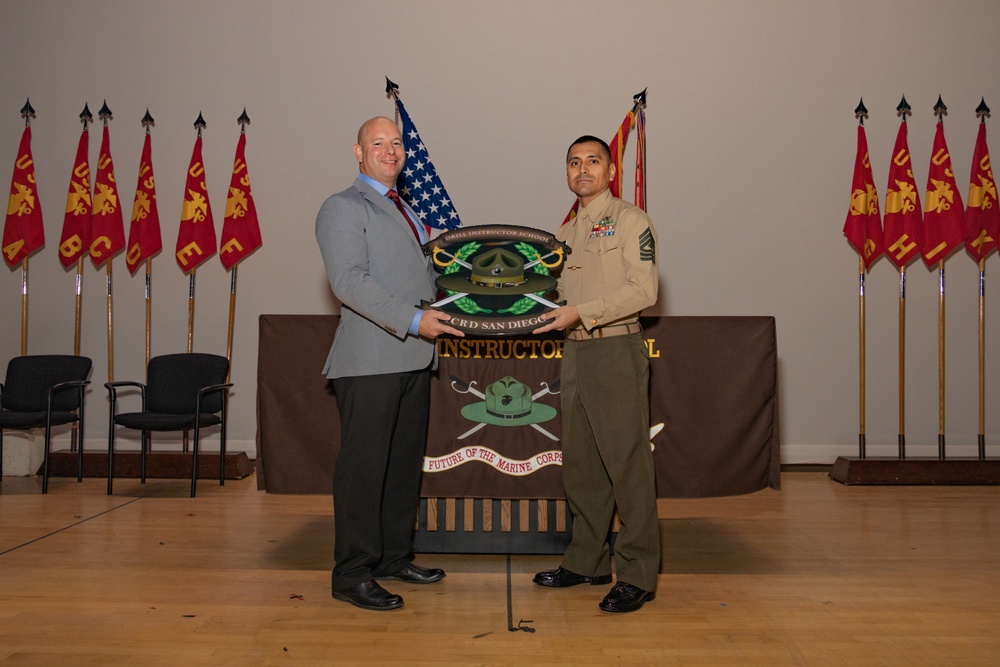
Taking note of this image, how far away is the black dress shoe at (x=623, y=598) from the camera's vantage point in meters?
2.63

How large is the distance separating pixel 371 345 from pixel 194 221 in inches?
142

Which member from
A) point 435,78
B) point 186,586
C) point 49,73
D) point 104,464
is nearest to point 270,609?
point 186,586

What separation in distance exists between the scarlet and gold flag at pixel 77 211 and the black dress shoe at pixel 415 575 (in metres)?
4.11

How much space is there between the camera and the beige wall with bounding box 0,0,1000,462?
5840 mm

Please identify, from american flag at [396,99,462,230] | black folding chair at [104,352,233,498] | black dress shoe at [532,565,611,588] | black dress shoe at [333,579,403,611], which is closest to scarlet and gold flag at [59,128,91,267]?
black folding chair at [104,352,233,498]

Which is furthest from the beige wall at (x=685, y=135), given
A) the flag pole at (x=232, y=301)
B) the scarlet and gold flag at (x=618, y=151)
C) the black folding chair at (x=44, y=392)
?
the scarlet and gold flag at (x=618, y=151)

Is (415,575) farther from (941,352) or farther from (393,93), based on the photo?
(941,352)

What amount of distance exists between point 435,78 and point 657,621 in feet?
14.5

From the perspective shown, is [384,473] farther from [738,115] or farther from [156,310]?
[738,115]

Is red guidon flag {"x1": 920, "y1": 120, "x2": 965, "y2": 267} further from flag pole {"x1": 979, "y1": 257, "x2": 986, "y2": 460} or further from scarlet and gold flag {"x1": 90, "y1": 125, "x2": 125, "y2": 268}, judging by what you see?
scarlet and gold flag {"x1": 90, "y1": 125, "x2": 125, "y2": 268}

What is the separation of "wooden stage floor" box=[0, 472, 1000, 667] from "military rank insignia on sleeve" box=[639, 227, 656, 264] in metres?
1.17

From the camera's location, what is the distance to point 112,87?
6039mm

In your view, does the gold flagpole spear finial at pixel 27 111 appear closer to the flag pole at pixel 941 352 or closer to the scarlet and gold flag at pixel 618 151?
the scarlet and gold flag at pixel 618 151

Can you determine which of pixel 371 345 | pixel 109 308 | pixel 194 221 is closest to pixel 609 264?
pixel 371 345
